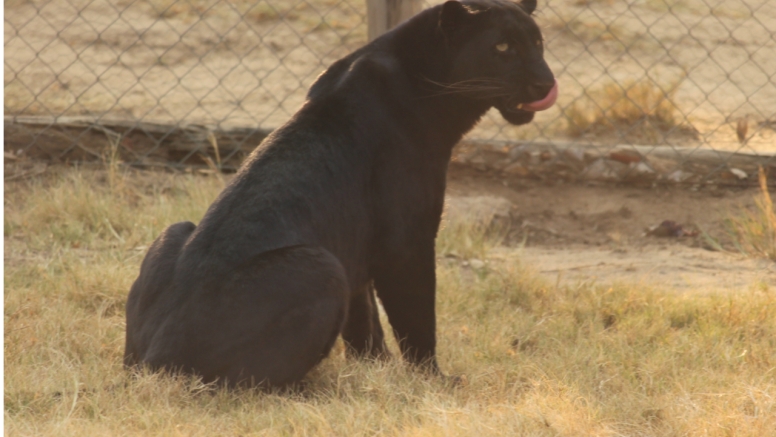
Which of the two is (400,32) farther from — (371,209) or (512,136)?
(512,136)

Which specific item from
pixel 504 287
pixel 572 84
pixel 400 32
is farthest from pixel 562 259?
pixel 572 84

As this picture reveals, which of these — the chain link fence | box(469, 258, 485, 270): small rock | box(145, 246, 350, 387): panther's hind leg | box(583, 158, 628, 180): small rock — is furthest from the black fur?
box(583, 158, 628, 180): small rock

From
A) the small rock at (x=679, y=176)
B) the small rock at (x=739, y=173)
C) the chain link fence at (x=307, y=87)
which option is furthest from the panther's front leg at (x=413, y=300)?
the small rock at (x=739, y=173)

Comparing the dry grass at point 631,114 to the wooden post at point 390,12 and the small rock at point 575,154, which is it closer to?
the small rock at point 575,154

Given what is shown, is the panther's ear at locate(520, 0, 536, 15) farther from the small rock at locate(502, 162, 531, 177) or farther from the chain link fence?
the small rock at locate(502, 162, 531, 177)

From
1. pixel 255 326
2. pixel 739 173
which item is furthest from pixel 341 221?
pixel 739 173

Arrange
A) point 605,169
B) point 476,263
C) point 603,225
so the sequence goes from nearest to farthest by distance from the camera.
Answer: point 476,263 < point 603,225 < point 605,169

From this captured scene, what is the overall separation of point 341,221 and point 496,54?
0.81 metres

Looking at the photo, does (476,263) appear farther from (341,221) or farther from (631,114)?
(631,114)

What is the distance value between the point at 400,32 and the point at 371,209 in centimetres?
70

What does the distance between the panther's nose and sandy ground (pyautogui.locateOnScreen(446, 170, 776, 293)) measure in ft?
4.78

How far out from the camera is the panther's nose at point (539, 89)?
9.98ft

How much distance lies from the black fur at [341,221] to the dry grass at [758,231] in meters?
1.97

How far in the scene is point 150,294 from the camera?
9.21 feet
